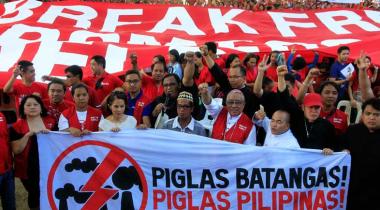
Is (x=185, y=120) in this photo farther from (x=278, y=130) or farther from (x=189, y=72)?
Answer: (x=278, y=130)

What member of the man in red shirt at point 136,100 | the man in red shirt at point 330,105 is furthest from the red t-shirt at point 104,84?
the man in red shirt at point 330,105

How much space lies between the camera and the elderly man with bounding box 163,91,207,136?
4.61m

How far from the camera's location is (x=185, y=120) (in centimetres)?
469

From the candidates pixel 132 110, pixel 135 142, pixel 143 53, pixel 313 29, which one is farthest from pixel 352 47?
pixel 135 142

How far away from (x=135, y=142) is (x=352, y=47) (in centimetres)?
595

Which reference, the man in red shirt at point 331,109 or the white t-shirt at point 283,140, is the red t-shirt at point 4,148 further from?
the man in red shirt at point 331,109

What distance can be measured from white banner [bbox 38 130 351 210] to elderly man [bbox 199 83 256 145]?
0.52 feet

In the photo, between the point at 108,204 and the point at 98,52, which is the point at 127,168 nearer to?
the point at 108,204

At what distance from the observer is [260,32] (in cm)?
1035

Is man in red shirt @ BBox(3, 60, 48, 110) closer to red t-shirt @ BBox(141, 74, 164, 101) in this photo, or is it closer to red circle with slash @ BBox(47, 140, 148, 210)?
red t-shirt @ BBox(141, 74, 164, 101)

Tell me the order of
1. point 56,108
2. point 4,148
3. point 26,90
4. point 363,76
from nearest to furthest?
point 4,148 < point 363,76 < point 56,108 < point 26,90

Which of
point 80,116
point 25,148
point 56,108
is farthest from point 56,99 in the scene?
point 25,148

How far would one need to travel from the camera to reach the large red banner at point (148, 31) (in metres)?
8.23

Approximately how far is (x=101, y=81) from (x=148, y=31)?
12.7 feet
